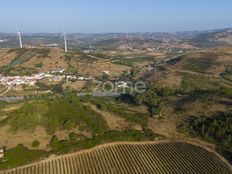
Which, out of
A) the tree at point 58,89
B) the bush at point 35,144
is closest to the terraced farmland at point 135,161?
the bush at point 35,144

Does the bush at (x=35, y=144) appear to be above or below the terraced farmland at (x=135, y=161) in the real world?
below

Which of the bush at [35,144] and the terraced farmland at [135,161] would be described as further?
the bush at [35,144]

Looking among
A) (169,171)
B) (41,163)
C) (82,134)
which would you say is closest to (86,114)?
(82,134)

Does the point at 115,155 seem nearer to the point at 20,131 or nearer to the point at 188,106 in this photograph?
the point at 20,131

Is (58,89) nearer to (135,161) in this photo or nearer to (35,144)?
(35,144)

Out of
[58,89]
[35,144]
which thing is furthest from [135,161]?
[58,89]

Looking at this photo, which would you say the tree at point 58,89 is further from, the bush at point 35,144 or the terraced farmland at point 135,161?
the terraced farmland at point 135,161

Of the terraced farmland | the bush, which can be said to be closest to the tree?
the bush

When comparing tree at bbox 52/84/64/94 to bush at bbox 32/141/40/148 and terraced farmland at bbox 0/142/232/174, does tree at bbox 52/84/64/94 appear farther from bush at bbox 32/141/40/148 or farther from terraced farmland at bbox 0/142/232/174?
terraced farmland at bbox 0/142/232/174

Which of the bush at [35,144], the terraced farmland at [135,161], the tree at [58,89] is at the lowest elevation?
the tree at [58,89]
